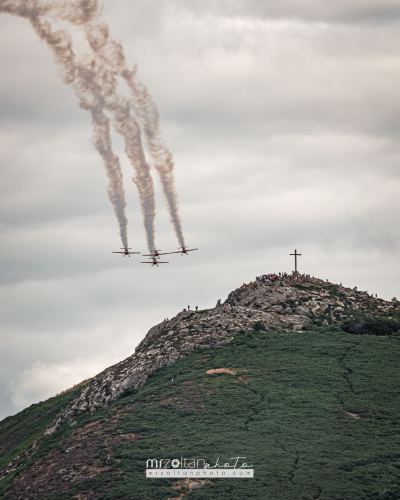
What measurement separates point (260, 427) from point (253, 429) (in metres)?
1.27

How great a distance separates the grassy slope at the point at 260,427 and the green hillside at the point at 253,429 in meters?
0.21

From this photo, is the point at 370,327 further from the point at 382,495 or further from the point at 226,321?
the point at 382,495

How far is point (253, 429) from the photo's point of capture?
85.2 m

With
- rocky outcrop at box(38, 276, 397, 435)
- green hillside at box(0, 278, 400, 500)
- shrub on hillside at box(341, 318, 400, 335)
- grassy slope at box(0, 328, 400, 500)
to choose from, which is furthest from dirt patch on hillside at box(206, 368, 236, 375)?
shrub on hillside at box(341, 318, 400, 335)

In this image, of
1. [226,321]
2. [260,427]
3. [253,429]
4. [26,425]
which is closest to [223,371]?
[226,321]

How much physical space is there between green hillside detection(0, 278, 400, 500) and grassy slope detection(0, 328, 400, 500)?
213mm

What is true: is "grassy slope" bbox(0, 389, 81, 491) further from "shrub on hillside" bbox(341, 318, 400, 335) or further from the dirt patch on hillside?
"shrub on hillside" bbox(341, 318, 400, 335)

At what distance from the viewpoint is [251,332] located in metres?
126

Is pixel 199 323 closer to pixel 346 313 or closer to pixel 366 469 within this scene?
pixel 346 313

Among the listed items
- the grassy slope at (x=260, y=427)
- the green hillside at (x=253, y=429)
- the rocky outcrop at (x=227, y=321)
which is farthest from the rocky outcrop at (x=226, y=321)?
the grassy slope at (x=260, y=427)

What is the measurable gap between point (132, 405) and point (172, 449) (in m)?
23.4

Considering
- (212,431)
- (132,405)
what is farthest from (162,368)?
(212,431)

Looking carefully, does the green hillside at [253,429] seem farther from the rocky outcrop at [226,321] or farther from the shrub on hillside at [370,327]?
the rocky outcrop at [226,321]

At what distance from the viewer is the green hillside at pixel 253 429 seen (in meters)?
69.2
